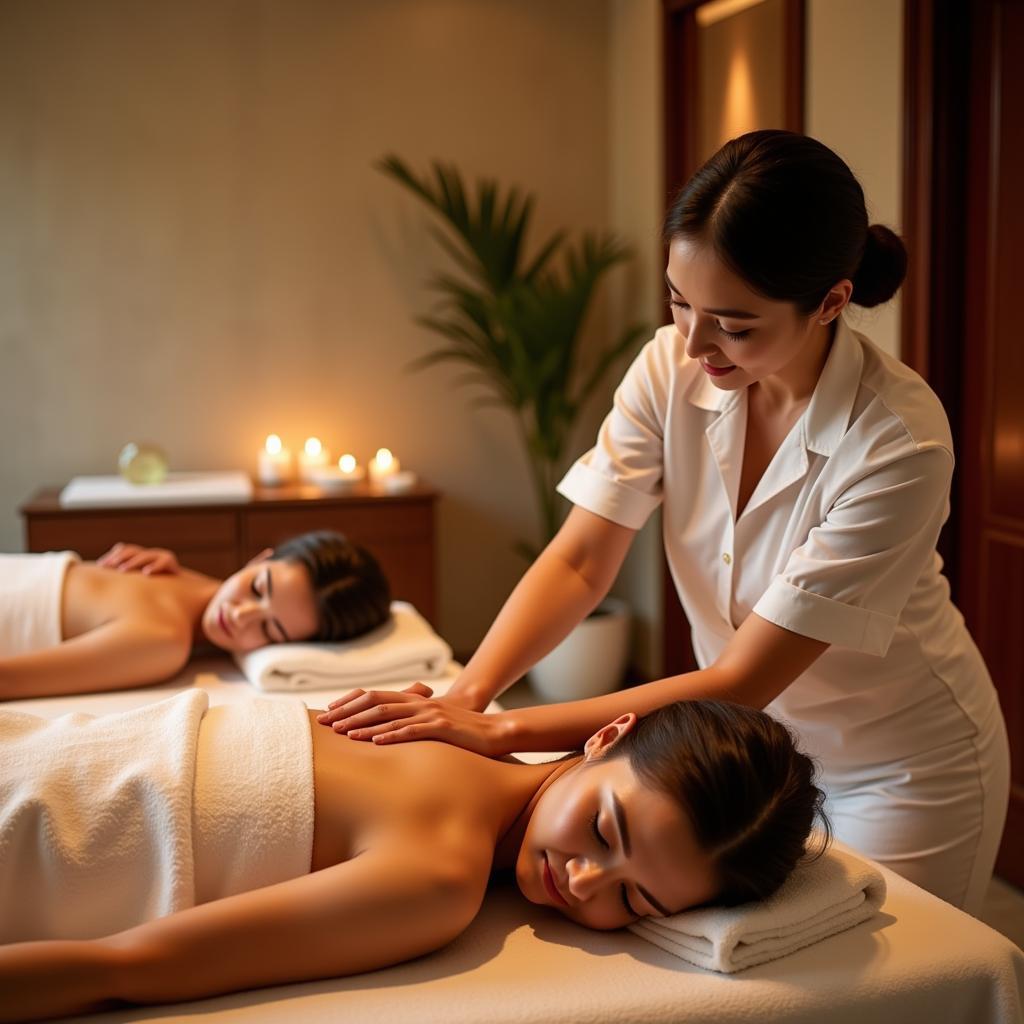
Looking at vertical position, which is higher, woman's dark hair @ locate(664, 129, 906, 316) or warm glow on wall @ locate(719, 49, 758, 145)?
warm glow on wall @ locate(719, 49, 758, 145)

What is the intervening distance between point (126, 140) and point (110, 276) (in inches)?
18.0

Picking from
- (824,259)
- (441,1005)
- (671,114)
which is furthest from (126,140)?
(441,1005)

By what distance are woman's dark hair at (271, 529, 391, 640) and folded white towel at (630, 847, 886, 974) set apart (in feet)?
3.93

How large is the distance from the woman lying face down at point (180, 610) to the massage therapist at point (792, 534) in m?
0.74

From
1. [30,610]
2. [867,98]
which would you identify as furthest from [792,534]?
[867,98]

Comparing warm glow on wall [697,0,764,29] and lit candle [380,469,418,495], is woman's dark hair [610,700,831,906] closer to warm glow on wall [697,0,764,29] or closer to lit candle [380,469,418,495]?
lit candle [380,469,418,495]

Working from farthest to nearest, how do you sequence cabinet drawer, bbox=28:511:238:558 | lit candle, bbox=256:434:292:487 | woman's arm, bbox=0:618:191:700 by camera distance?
lit candle, bbox=256:434:292:487
cabinet drawer, bbox=28:511:238:558
woman's arm, bbox=0:618:191:700

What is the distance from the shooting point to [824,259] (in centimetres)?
140

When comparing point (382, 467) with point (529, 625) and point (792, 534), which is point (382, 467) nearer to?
point (529, 625)

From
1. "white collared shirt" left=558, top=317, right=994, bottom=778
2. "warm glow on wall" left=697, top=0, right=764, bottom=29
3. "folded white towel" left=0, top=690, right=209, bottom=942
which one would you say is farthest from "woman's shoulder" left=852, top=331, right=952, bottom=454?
"warm glow on wall" left=697, top=0, right=764, bottom=29

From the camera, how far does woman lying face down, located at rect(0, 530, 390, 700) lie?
2.27 meters

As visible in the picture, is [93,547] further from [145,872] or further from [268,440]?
[145,872]

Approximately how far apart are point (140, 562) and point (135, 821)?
140 centimetres

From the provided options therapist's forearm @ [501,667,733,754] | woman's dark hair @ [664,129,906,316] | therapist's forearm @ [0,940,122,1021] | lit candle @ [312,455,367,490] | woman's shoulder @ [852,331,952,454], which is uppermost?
woman's dark hair @ [664,129,906,316]
